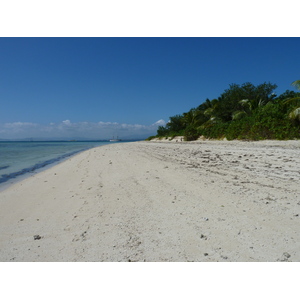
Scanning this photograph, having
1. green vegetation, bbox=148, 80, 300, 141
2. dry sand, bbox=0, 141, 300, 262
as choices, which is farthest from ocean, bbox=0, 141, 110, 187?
green vegetation, bbox=148, 80, 300, 141

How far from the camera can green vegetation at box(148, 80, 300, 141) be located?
15984 mm

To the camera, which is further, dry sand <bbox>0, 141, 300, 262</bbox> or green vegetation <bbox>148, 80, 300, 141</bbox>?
green vegetation <bbox>148, 80, 300, 141</bbox>

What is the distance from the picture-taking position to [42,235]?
2809 millimetres

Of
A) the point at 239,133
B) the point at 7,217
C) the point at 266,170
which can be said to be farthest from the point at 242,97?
the point at 7,217

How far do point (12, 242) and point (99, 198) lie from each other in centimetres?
171

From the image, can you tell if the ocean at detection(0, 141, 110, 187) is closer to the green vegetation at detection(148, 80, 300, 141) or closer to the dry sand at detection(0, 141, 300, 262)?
the dry sand at detection(0, 141, 300, 262)

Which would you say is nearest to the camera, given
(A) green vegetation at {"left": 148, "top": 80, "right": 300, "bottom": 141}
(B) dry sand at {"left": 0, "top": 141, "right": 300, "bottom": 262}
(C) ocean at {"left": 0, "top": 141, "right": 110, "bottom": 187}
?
(B) dry sand at {"left": 0, "top": 141, "right": 300, "bottom": 262}

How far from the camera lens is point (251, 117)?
65.0 ft

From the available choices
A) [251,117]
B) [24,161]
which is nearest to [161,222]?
[24,161]

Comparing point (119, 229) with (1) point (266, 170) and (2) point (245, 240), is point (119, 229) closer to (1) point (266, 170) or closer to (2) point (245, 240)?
(2) point (245, 240)

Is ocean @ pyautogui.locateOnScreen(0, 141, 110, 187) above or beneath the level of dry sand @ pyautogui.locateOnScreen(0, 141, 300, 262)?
beneath

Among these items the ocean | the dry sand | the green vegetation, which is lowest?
the ocean

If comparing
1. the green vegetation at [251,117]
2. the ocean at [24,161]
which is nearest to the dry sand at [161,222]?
the ocean at [24,161]
